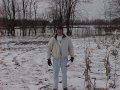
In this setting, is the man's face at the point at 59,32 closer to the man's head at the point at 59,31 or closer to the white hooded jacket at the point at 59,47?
the man's head at the point at 59,31

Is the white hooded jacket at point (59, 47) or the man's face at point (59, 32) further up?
the man's face at point (59, 32)

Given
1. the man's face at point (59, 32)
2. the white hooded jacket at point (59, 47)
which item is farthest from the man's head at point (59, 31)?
the white hooded jacket at point (59, 47)

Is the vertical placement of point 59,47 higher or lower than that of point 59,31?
lower

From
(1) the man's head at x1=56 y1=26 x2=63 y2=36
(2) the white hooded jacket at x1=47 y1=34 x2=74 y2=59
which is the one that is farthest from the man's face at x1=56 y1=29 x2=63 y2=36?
(2) the white hooded jacket at x1=47 y1=34 x2=74 y2=59

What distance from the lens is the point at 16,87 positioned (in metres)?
Answer: 9.52

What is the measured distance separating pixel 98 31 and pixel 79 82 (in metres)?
27.1

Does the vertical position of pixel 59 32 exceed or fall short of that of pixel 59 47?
it exceeds it

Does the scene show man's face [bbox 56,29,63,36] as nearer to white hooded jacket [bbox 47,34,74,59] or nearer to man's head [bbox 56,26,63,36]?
man's head [bbox 56,26,63,36]

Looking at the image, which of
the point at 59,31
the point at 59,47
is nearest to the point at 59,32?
the point at 59,31

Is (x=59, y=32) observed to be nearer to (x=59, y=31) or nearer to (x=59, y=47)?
(x=59, y=31)

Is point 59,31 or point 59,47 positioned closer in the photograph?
point 59,31

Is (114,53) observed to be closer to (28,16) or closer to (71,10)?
(71,10)

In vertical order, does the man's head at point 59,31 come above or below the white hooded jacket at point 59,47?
above

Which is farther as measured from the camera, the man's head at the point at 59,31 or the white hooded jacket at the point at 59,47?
the white hooded jacket at the point at 59,47
